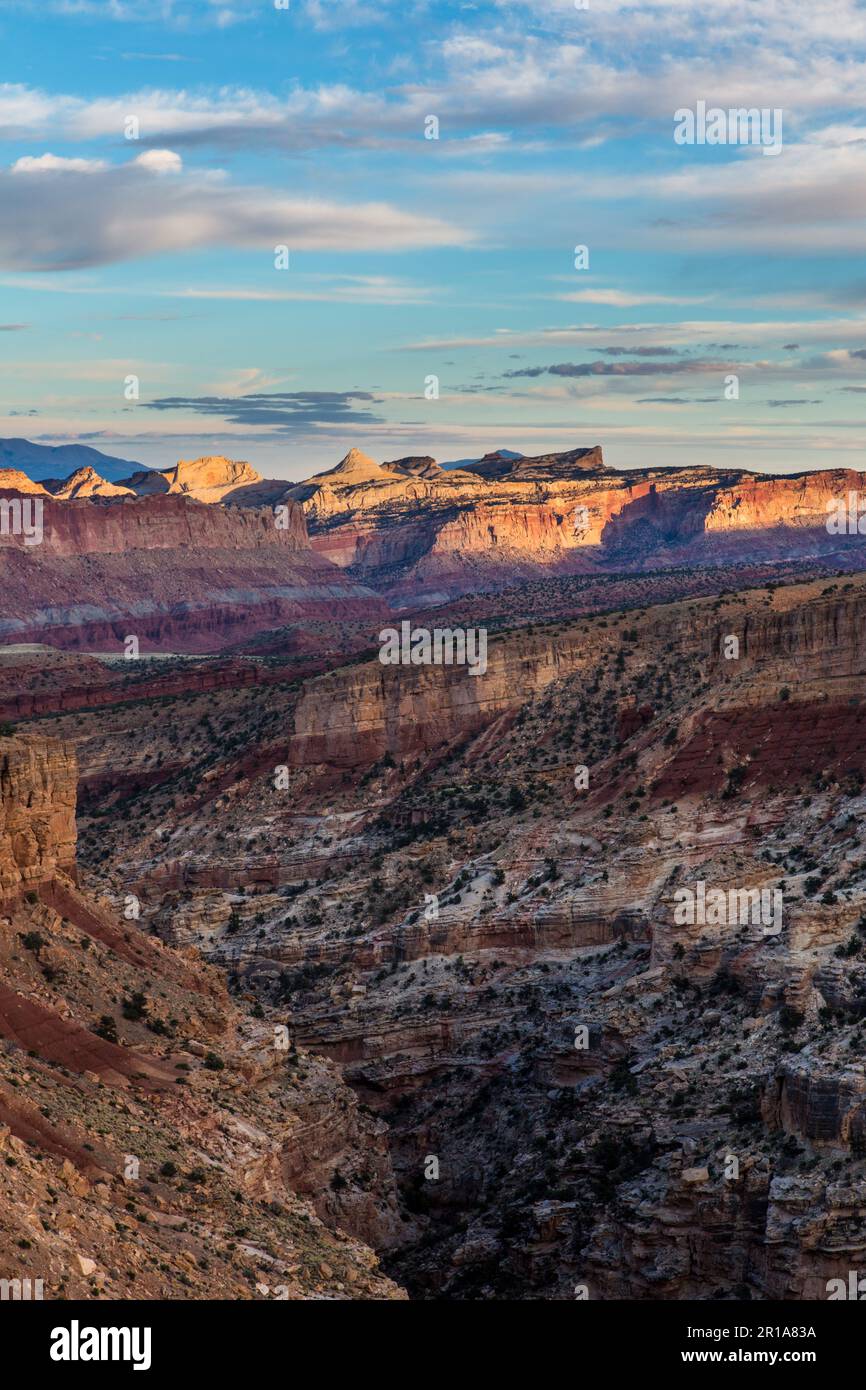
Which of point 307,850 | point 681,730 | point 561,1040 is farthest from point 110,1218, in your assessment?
point 307,850

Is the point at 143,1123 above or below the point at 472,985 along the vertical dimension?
above

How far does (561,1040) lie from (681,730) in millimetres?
21519

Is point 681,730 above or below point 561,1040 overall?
above

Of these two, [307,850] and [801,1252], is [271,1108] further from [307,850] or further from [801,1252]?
[307,850]

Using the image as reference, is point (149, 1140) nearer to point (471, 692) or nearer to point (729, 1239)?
point (729, 1239)

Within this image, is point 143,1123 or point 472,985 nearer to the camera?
point 143,1123

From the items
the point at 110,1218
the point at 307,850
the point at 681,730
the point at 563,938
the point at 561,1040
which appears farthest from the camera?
the point at 307,850

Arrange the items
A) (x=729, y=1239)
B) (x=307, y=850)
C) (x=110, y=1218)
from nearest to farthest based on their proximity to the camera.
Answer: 1. (x=110, y=1218)
2. (x=729, y=1239)
3. (x=307, y=850)

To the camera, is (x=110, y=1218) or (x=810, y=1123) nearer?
(x=110, y=1218)

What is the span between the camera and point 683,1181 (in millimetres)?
53688

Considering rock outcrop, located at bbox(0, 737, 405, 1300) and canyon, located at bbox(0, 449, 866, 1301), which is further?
canyon, located at bbox(0, 449, 866, 1301)

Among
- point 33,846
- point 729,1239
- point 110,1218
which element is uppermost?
point 33,846

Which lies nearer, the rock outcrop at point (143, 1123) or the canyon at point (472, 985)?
the rock outcrop at point (143, 1123)

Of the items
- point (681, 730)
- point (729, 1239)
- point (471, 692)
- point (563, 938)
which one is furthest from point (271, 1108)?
point (471, 692)
